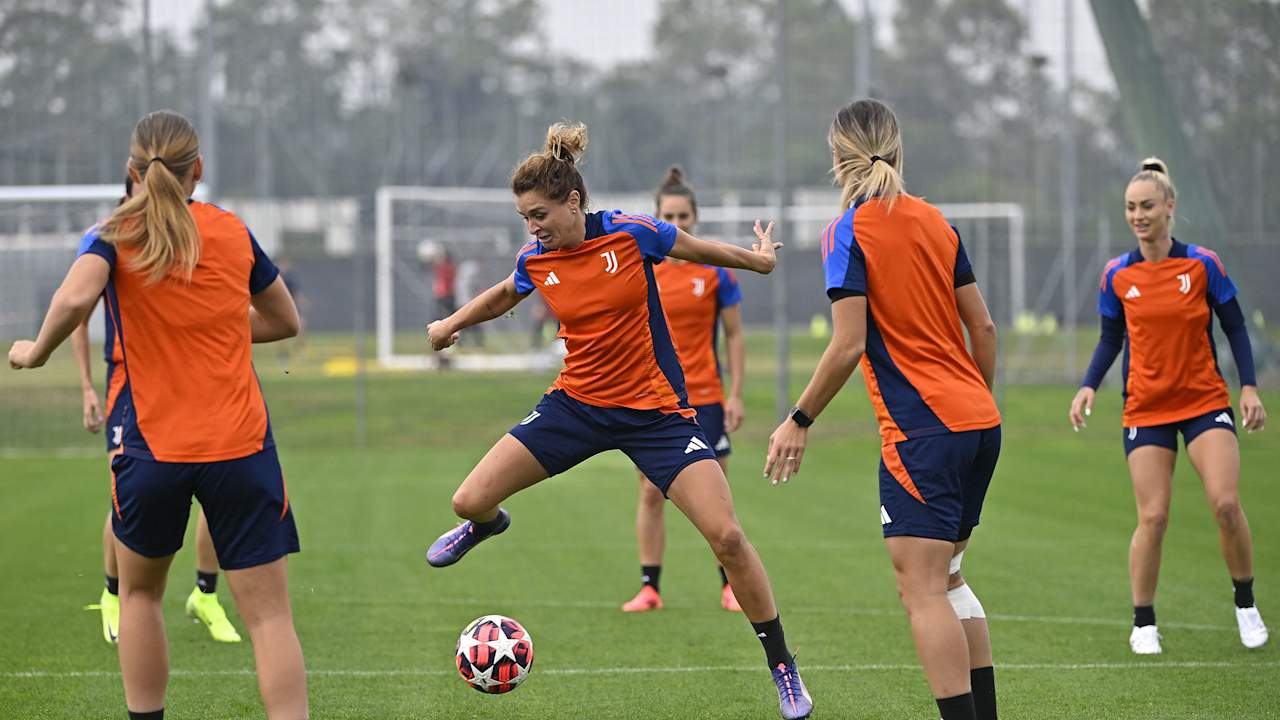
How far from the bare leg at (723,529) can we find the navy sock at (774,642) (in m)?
0.03

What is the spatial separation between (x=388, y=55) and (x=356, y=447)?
46.5 ft

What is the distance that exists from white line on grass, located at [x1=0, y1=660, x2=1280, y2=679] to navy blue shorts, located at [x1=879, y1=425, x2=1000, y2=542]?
7.20 feet

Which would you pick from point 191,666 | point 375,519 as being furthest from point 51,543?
point 191,666

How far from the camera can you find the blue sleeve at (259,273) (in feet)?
14.9

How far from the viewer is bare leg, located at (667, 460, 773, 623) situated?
5.45 metres

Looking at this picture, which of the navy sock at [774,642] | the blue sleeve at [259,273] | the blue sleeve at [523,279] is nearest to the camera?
the blue sleeve at [259,273]

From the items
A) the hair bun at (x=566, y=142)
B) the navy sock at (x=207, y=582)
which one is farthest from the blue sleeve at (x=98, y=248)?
the navy sock at (x=207, y=582)

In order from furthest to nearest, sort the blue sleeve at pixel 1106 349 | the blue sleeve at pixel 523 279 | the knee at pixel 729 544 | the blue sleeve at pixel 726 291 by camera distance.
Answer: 1. the blue sleeve at pixel 726 291
2. the blue sleeve at pixel 1106 349
3. the blue sleeve at pixel 523 279
4. the knee at pixel 729 544

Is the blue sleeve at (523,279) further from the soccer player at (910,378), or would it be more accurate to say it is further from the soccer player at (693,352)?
the soccer player at (693,352)

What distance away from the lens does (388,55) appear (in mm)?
30062

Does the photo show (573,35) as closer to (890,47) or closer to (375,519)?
(890,47)

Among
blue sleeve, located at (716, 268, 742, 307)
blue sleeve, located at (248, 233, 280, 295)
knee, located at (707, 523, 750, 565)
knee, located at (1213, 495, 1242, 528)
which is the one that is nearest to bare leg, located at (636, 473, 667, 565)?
blue sleeve, located at (716, 268, 742, 307)

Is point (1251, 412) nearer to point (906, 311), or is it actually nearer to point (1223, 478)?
point (1223, 478)

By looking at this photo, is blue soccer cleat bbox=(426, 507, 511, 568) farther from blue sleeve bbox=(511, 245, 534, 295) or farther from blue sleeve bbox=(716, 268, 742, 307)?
blue sleeve bbox=(716, 268, 742, 307)
